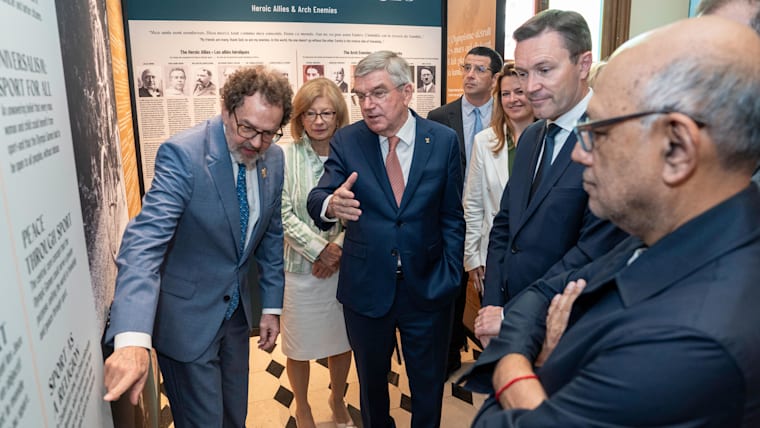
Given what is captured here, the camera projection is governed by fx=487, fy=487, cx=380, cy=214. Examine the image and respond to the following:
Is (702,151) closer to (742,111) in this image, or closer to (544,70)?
(742,111)

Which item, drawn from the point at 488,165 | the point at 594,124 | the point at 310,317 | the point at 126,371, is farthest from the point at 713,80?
the point at 310,317

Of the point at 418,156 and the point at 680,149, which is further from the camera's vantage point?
the point at 418,156

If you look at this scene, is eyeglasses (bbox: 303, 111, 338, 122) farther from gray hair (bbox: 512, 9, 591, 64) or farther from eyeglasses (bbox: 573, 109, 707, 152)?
eyeglasses (bbox: 573, 109, 707, 152)

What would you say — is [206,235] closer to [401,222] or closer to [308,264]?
[401,222]

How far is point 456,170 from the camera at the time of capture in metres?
2.37

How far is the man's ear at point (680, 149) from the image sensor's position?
79 cm

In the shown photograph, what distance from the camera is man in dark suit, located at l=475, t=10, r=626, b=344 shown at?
1.74 m

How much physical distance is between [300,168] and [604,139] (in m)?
2.15

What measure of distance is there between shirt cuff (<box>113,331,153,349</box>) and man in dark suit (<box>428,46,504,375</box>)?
96.9 inches

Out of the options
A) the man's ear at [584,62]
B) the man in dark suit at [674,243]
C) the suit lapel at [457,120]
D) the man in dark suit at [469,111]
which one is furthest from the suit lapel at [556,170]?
the suit lapel at [457,120]

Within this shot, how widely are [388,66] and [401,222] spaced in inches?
28.5

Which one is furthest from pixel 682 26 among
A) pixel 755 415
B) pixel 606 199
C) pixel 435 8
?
pixel 435 8

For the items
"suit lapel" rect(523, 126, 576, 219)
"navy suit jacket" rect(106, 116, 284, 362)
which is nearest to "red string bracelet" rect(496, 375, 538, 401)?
"suit lapel" rect(523, 126, 576, 219)

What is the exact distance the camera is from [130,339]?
4.64 ft
